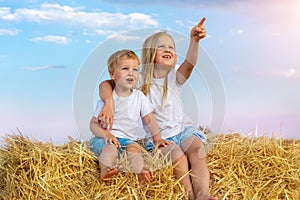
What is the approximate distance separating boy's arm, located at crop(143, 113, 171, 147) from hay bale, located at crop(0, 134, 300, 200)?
0.48 ft

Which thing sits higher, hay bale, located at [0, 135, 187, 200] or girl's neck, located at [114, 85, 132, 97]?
girl's neck, located at [114, 85, 132, 97]

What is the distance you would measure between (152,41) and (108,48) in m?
0.33

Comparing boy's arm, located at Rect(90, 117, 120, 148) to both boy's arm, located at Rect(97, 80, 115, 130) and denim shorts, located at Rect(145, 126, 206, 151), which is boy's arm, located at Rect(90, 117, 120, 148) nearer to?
boy's arm, located at Rect(97, 80, 115, 130)

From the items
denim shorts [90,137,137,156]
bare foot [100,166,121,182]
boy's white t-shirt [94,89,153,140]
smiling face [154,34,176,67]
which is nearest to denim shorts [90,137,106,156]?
denim shorts [90,137,137,156]

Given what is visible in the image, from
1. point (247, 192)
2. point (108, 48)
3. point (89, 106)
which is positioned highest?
point (108, 48)

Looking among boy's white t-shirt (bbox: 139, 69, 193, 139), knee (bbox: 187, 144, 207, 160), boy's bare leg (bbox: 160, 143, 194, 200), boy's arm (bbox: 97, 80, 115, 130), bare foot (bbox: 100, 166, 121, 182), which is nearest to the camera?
bare foot (bbox: 100, 166, 121, 182)

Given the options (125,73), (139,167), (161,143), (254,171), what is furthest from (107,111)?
(254,171)

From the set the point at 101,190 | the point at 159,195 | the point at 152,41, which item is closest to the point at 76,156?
the point at 101,190

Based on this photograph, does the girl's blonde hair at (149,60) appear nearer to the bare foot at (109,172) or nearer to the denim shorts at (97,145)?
the denim shorts at (97,145)

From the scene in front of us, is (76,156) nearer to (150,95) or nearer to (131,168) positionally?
(131,168)

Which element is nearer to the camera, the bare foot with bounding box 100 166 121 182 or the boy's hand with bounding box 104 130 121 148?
the bare foot with bounding box 100 166 121 182

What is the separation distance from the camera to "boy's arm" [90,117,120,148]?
2.92 m

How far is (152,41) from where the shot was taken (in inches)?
122

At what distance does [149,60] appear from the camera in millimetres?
3109
